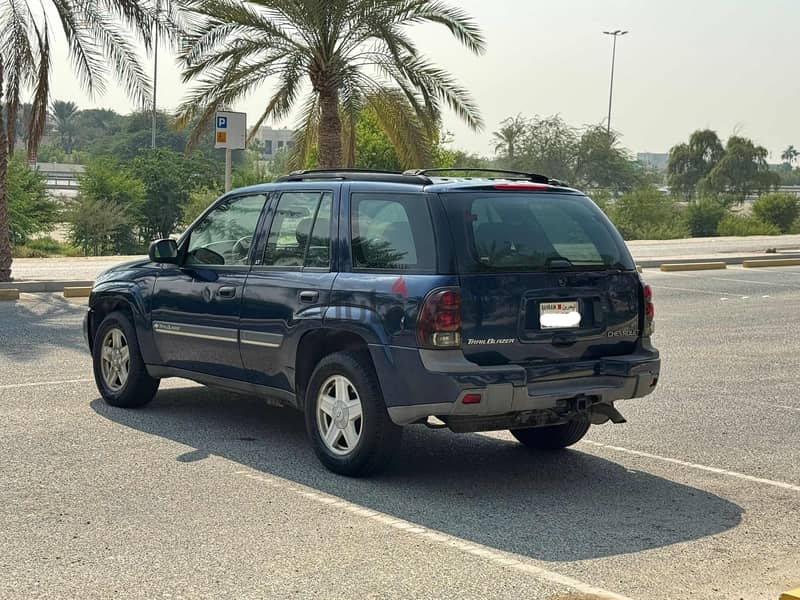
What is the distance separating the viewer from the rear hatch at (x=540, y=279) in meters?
7.12

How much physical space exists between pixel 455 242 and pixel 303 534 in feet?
6.38

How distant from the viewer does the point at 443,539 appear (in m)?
6.20

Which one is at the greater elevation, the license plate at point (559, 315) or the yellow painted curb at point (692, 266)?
the license plate at point (559, 315)

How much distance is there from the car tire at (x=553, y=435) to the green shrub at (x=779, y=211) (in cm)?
4959

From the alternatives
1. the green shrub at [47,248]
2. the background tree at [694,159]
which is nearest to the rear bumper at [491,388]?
the green shrub at [47,248]

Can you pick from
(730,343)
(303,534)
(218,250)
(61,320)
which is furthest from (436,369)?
(61,320)

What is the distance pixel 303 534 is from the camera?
20.4 ft

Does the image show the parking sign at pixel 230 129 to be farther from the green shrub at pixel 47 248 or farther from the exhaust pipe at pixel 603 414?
the green shrub at pixel 47 248

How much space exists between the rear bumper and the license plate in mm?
244

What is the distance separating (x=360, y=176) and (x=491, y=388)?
6.24 ft

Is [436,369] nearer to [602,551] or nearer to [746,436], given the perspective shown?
[602,551]

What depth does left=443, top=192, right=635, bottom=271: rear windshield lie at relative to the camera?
725cm

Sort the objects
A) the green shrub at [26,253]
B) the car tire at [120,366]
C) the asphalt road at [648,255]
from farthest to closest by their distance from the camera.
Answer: the green shrub at [26,253], the asphalt road at [648,255], the car tire at [120,366]

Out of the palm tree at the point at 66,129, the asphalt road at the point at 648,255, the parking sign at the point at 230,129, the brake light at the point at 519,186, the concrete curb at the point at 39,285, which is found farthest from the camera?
the palm tree at the point at 66,129
